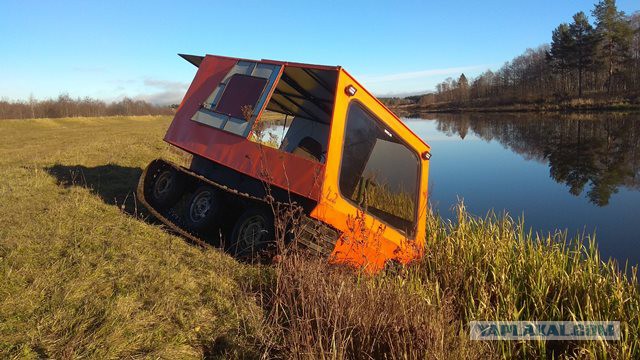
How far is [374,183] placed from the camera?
5238mm

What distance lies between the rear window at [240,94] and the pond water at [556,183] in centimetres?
256

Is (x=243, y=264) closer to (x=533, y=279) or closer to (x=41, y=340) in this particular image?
(x=41, y=340)

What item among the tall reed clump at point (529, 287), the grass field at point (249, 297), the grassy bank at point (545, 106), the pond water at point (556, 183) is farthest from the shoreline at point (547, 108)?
the grass field at point (249, 297)

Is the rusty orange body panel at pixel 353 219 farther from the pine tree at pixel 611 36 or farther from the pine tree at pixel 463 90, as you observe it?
the pine tree at pixel 463 90

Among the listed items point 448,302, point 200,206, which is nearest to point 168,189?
point 200,206

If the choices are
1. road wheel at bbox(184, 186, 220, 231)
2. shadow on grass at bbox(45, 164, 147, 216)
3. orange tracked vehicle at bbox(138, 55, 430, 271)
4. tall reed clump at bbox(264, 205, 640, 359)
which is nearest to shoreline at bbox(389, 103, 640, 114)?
shadow on grass at bbox(45, 164, 147, 216)

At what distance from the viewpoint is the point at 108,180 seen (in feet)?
29.9

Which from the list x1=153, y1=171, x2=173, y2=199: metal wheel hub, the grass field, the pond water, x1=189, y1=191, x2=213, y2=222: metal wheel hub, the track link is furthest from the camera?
the pond water

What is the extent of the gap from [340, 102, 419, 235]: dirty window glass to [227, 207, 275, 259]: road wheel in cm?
89

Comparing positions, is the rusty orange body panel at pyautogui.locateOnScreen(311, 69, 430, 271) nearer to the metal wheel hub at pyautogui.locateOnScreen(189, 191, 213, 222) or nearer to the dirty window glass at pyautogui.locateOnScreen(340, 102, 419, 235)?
the dirty window glass at pyautogui.locateOnScreen(340, 102, 419, 235)

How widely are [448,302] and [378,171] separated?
183 centimetres

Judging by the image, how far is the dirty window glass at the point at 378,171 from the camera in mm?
5031

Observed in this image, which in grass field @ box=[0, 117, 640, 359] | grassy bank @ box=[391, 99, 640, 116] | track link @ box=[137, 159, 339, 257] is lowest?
grass field @ box=[0, 117, 640, 359]

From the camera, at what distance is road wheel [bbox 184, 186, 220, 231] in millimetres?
5594
